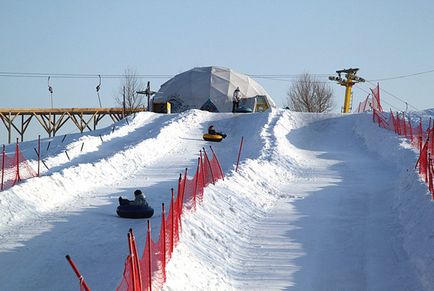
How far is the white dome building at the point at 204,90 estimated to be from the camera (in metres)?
62.8

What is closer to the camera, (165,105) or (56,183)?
(56,183)

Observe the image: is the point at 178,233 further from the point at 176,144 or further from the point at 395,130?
the point at 395,130

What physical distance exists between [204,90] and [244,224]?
48.5m

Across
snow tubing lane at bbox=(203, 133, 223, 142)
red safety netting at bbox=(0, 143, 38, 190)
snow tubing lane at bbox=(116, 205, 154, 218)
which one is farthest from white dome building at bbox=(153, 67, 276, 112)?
snow tubing lane at bbox=(116, 205, 154, 218)

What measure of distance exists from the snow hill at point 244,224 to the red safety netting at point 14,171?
1.25 m

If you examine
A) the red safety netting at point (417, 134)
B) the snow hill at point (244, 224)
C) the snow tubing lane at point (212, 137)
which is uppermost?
the red safety netting at point (417, 134)

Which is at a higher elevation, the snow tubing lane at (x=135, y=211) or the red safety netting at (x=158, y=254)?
the red safety netting at (x=158, y=254)

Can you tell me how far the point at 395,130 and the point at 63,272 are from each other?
26175 millimetres

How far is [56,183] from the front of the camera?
18188mm

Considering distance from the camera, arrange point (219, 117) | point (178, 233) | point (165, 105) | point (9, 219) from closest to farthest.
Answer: point (178, 233) < point (9, 219) < point (219, 117) < point (165, 105)

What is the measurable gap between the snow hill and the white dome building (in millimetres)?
33959

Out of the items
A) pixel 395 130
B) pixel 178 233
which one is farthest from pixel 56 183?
pixel 395 130

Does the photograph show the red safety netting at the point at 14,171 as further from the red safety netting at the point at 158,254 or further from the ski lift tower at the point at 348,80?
the ski lift tower at the point at 348,80

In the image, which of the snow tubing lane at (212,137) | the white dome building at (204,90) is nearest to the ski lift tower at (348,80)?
the white dome building at (204,90)
